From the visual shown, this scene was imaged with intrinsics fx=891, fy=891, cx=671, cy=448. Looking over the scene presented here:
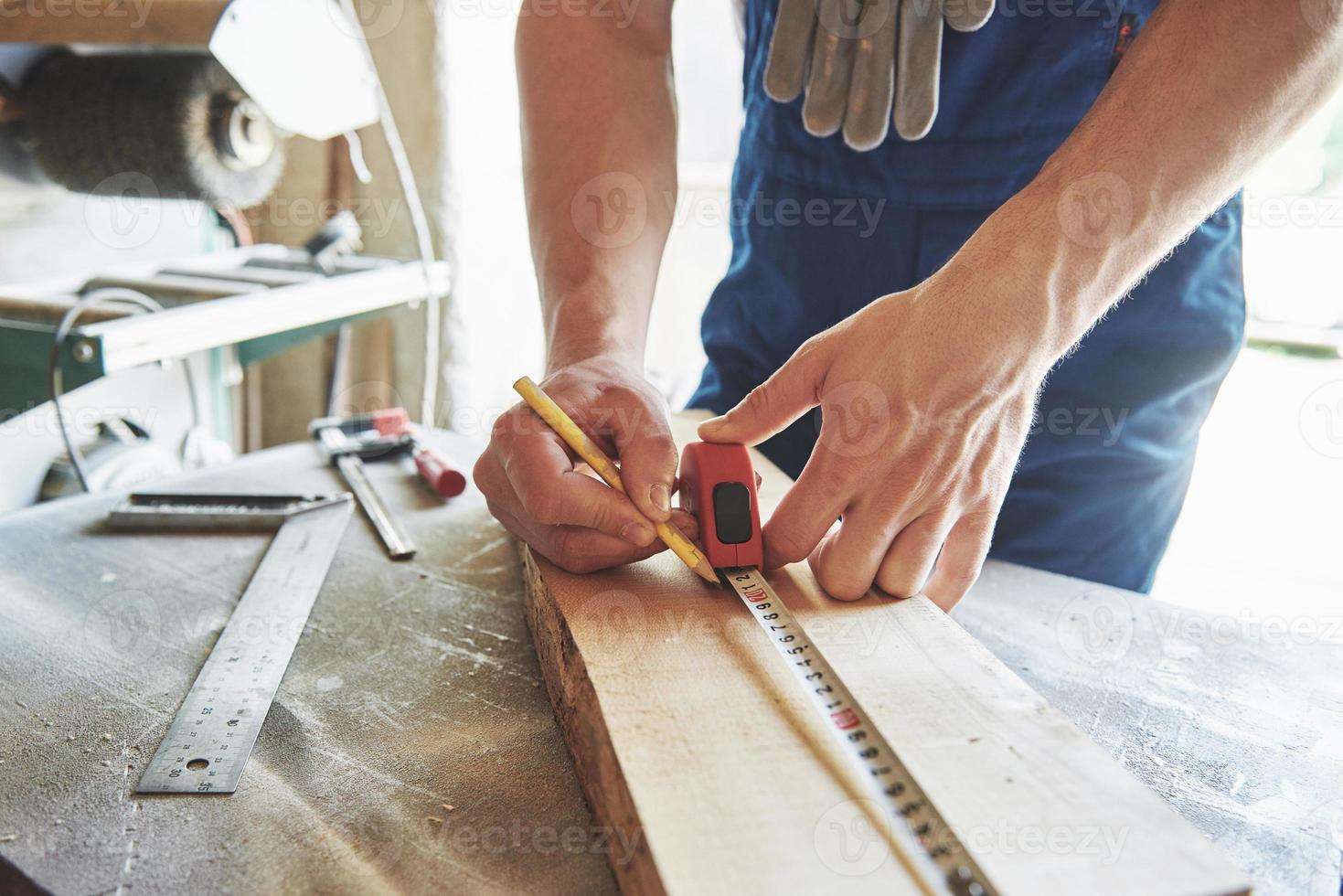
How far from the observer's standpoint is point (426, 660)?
2.94ft

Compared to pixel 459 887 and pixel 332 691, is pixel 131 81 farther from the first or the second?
pixel 459 887

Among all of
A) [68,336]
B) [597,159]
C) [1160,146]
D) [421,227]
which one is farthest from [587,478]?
[421,227]

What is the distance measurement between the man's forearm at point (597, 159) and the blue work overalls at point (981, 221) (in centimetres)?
18

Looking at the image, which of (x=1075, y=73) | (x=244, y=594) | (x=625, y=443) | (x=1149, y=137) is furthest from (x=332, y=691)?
(x=1075, y=73)

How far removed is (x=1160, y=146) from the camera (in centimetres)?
76

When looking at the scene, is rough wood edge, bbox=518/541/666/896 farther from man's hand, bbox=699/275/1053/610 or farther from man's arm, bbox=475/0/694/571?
man's hand, bbox=699/275/1053/610

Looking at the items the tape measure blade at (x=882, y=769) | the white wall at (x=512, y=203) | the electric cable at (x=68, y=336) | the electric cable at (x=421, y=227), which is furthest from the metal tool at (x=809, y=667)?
the white wall at (x=512, y=203)

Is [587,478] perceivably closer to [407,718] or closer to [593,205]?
[407,718]

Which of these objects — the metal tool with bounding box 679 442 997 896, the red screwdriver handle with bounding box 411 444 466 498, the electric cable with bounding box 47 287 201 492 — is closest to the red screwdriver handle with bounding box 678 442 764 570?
the metal tool with bounding box 679 442 997 896

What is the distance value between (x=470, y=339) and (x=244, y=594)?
1911 millimetres

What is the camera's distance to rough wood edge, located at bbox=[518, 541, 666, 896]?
1.89 feet

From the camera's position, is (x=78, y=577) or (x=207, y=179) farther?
(x=207, y=179)

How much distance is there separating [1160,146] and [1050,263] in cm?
14

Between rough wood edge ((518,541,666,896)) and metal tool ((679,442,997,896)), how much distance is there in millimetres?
161
